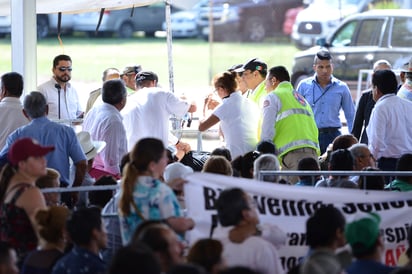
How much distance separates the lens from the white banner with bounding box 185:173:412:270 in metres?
8.15

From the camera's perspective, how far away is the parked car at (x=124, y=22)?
3756 cm

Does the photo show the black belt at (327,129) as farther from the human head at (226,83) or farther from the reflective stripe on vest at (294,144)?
the human head at (226,83)

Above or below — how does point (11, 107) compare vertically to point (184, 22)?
below

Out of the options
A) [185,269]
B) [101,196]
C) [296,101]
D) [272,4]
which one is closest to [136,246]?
[185,269]

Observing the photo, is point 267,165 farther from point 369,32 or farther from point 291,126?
point 369,32

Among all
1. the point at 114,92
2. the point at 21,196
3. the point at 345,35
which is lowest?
the point at 21,196

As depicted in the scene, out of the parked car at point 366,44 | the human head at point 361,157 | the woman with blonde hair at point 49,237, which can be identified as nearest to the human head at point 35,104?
the human head at point 361,157

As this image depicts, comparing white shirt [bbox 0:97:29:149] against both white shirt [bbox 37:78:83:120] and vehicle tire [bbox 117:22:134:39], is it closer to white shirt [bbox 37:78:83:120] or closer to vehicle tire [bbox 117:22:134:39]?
white shirt [bbox 37:78:83:120]

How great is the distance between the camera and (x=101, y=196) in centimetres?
925

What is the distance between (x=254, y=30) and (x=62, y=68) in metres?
21.5

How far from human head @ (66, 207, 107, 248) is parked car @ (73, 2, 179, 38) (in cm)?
2996

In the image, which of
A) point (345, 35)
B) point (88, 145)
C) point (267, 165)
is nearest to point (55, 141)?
point (88, 145)

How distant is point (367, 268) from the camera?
22.6ft

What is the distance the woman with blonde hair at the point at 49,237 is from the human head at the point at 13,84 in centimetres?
382
